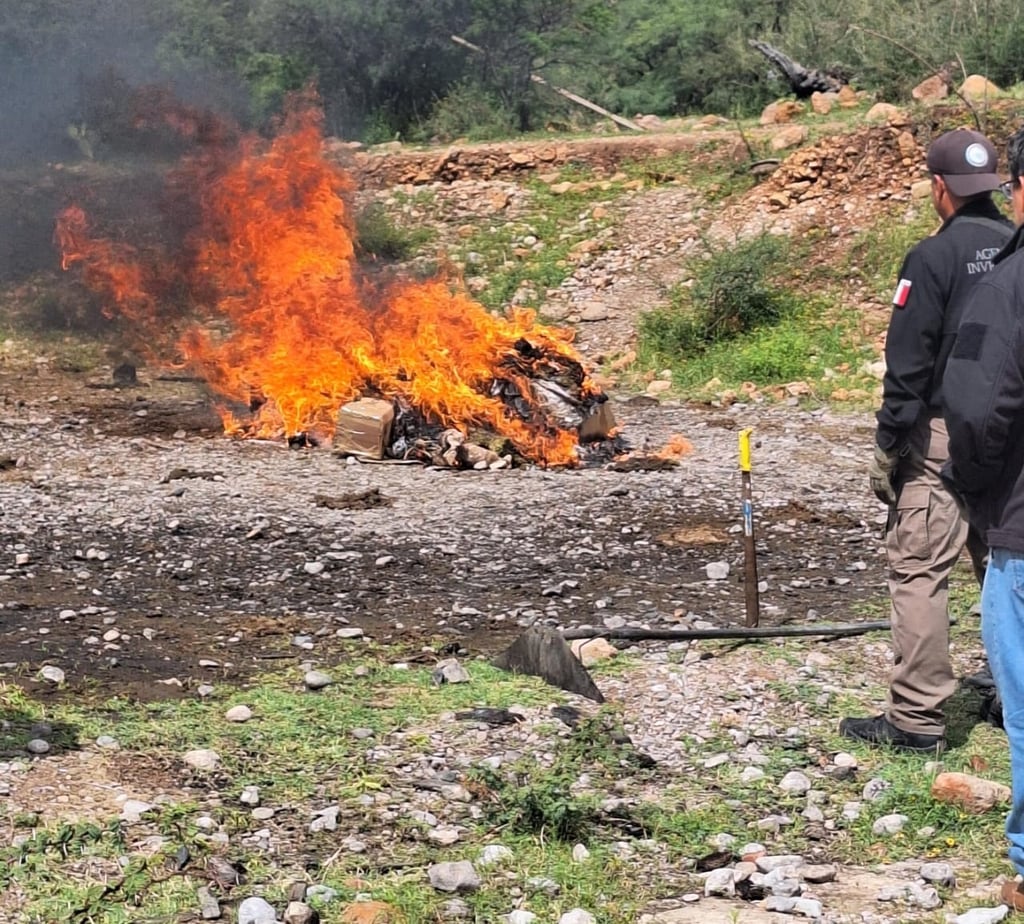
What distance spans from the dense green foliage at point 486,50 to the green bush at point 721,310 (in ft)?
17.5

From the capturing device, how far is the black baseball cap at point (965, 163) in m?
4.71

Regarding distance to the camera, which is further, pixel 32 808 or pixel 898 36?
pixel 898 36

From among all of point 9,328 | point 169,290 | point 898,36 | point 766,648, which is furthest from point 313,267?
point 898,36

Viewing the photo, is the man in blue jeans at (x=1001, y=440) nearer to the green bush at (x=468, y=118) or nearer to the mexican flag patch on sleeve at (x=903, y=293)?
the mexican flag patch on sleeve at (x=903, y=293)

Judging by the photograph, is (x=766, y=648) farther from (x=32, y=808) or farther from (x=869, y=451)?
(x=869, y=451)

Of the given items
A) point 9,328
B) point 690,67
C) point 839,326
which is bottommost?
point 9,328

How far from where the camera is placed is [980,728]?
17.0 ft

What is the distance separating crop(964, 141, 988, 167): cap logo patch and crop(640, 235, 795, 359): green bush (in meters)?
9.89

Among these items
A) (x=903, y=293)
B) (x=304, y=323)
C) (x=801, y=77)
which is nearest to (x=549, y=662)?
(x=903, y=293)

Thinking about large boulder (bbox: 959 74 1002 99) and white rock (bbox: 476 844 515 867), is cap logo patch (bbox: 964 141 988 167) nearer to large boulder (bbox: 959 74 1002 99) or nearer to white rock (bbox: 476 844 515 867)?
white rock (bbox: 476 844 515 867)

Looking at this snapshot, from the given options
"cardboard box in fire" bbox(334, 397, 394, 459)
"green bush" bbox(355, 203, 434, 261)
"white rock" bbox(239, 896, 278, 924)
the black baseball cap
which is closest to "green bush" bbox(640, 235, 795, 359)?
"green bush" bbox(355, 203, 434, 261)

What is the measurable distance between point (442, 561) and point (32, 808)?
12.4 feet

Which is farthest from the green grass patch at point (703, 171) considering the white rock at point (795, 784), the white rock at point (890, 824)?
the white rock at point (890, 824)

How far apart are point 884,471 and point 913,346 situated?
46cm
